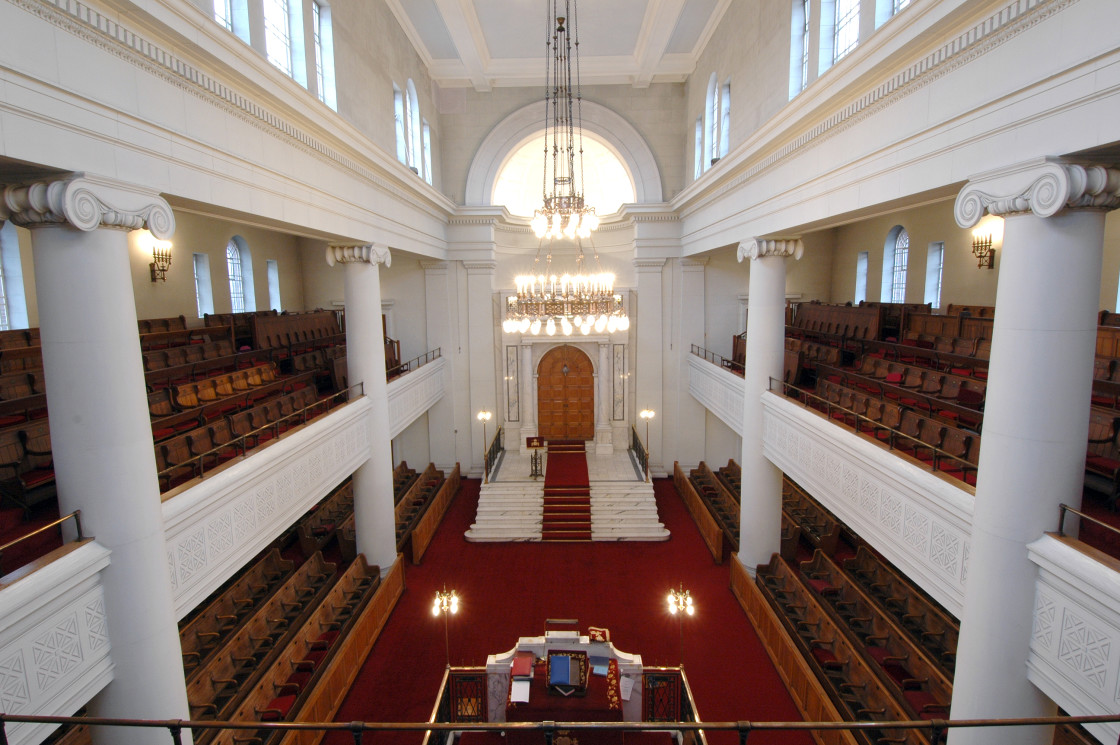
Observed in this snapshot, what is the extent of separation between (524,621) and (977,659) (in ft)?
24.3

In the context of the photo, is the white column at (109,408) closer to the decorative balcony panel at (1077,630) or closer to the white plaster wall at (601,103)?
the decorative balcony panel at (1077,630)

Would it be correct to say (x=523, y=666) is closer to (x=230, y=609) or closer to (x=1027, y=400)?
(x=230, y=609)

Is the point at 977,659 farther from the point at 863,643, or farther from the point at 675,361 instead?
the point at 675,361

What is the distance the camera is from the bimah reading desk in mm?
7512

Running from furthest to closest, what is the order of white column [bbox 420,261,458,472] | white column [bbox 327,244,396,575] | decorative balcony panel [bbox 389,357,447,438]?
white column [bbox 420,261,458,472] → decorative balcony panel [bbox 389,357,447,438] → white column [bbox 327,244,396,575]

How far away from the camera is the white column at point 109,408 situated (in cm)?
444

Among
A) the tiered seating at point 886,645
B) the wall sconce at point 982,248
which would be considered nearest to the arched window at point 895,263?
the wall sconce at point 982,248

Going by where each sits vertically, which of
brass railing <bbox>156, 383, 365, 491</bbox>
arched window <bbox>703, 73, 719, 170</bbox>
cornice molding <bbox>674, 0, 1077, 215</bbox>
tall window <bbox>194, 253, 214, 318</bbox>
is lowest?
brass railing <bbox>156, 383, 365, 491</bbox>

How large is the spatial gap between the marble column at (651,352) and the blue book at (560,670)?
9852mm

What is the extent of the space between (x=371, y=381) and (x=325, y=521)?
15.3 feet

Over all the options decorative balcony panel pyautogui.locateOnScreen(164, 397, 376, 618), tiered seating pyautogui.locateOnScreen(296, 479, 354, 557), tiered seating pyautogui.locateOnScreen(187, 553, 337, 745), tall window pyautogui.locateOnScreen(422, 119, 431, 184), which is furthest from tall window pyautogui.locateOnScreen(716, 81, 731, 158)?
tiered seating pyautogui.locateOnScreen(187, 553, 337, 745)

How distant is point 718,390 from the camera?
14.2 metres

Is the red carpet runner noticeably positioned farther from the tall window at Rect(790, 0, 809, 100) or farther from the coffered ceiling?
the coffered ceiling

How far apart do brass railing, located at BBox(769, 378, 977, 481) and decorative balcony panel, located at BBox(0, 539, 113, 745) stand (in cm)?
742
